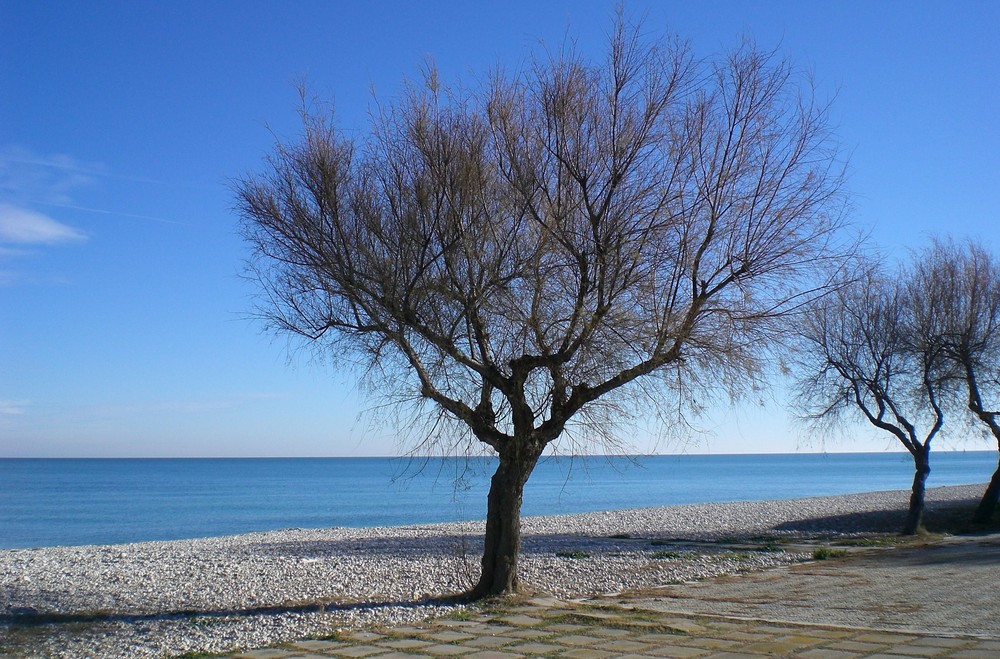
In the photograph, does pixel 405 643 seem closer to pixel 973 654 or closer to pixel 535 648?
pixel 535 648

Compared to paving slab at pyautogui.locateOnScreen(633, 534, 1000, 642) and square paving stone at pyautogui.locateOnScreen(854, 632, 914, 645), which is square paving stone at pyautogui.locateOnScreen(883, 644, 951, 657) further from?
paving slab at pyautogui.locateOnScreen(633, 534, 1000, 642)

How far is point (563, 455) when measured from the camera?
31.8ft

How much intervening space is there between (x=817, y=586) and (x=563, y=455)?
3.77 meters

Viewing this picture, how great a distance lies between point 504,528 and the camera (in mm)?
9547

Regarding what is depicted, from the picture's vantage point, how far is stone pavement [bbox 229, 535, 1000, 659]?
6641mm

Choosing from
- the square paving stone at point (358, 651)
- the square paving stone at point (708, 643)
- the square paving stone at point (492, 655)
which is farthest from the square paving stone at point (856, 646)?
the square paving stone at point (358, 651)

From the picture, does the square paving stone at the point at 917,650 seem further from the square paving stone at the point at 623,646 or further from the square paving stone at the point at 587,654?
the square paving stone at the point at 587,654

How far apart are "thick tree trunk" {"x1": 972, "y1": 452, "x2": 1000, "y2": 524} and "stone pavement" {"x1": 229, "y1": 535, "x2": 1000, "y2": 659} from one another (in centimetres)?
1067

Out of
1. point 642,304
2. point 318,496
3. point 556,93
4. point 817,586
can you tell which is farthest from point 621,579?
point 318,496

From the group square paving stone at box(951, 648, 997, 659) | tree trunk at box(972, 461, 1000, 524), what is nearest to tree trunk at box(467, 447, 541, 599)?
square paving stone at box(951, 648, 997, 659)

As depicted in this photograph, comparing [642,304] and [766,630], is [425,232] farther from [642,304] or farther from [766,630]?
[766,630]

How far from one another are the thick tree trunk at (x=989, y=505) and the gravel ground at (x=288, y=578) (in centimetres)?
192

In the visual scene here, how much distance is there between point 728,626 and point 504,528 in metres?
2.76

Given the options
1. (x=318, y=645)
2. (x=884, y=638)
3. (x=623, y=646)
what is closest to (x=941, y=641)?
(x=884, y=638)
